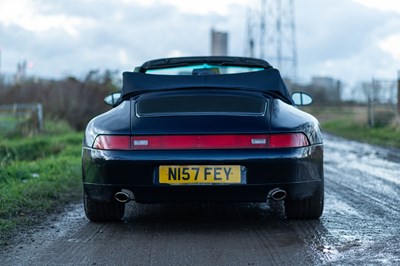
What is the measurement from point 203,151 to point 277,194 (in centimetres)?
67

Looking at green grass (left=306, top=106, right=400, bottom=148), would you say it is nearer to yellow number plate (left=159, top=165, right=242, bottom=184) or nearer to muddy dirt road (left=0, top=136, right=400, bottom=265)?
muddy dirt road (left=0, top=136, right=400, bottom=265)

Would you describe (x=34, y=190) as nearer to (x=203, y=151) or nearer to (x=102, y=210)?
(x=102, y=210)

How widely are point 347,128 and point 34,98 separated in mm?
11961

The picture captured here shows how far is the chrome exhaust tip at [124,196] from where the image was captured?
16.2 ft

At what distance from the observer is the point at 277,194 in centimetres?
493

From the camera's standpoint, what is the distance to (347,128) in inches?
1001

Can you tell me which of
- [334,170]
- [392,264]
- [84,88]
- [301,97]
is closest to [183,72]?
[301,97]

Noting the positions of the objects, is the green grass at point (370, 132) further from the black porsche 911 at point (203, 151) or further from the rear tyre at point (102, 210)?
the rear tyre at point (102, 210)

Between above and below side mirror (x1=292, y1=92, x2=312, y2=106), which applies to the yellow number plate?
below

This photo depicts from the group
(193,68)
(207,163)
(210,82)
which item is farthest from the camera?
(193,68)

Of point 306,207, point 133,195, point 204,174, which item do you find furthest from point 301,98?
point 133,195

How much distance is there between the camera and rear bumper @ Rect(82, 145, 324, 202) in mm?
4758

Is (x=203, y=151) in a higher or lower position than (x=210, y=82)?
lower

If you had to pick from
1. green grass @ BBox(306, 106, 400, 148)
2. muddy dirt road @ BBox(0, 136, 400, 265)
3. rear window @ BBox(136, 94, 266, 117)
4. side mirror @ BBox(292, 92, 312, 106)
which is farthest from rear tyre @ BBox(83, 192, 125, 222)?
green grass @ BBox(306, 106, 400, 148)
